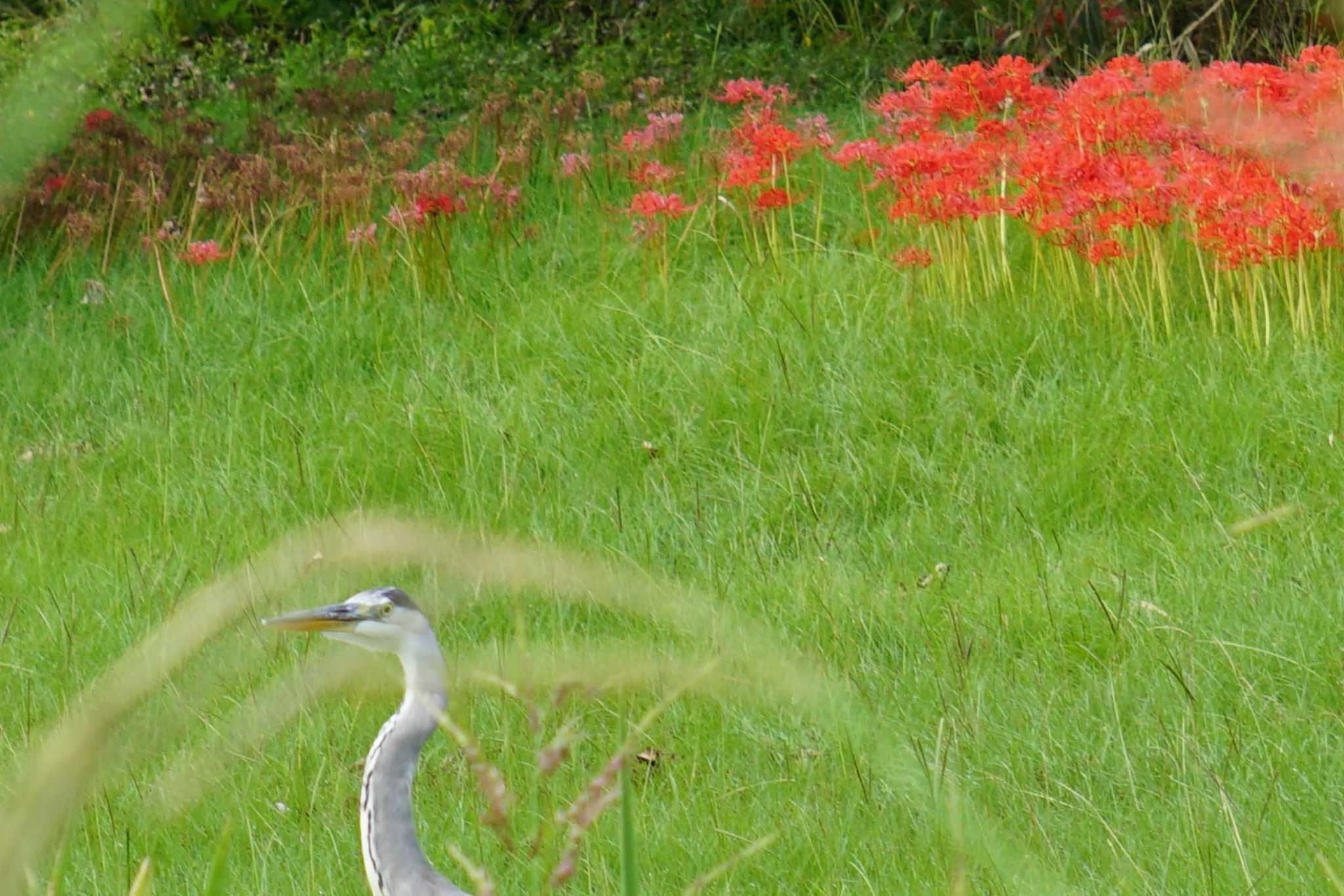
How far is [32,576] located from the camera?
4.28m

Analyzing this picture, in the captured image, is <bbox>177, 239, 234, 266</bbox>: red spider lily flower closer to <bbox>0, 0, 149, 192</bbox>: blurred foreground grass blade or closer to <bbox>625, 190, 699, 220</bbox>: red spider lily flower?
<bbox>625, 190, 699, 220</bbox>: red spider lily flower

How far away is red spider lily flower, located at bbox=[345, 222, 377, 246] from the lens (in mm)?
5715

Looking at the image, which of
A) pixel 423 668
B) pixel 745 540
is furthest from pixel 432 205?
pixel 423 668

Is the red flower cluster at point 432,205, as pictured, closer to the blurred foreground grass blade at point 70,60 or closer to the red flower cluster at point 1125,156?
the red flower cluster at point 1125,156

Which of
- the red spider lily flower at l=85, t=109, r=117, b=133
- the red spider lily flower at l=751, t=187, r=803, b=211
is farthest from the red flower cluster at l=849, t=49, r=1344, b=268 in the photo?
the red spider lily flower at l=85, t=109, r=117, b=133

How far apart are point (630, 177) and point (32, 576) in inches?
115

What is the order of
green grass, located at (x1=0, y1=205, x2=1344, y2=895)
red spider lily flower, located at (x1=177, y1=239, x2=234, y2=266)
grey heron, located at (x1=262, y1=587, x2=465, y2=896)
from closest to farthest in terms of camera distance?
grey heron, located at (x1=262, y1=587, x2=465, y2=896) < green grass, located at (x1=0, y1=205, x2=1344, y2=895) < red spider lily flower, located at (x1=177, y1=239, x2=234, y2=266)

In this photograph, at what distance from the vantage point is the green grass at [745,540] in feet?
9.68

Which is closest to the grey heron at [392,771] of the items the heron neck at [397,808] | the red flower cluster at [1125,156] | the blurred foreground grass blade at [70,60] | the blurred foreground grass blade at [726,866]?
the heron neck at [397,808]

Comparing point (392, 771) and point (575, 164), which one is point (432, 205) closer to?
point (575, 164)

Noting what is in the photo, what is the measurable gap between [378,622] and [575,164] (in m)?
4.46

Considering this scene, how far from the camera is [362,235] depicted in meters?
5.79

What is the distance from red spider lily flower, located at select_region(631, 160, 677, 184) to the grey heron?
3.90 metres

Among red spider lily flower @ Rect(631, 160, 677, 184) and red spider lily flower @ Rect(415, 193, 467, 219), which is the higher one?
red spider lily flower @ Rect(415, 193, 467, 219)
